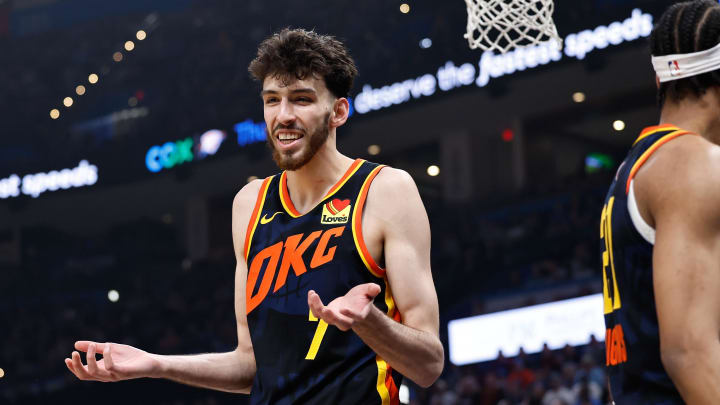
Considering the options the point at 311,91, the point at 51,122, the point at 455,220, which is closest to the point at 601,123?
the point at 455,220

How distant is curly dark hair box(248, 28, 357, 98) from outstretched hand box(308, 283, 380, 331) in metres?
0.99

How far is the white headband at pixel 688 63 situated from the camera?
2.47 m

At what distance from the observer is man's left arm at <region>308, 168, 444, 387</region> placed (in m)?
2.80

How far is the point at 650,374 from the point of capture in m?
2.40

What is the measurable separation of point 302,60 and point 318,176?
413 mm

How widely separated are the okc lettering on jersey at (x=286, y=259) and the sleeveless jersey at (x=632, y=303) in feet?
3.26

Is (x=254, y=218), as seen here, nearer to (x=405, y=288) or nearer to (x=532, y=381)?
(x=405, y=288)

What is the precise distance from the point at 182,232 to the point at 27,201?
4088 millimetres

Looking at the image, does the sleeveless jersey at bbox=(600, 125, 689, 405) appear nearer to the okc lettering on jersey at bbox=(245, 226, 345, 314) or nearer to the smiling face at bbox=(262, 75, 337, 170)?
the okc lettering on jersey at bbox=(245, 226, 345, 314)

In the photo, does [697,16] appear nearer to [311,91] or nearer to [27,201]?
[311,91]

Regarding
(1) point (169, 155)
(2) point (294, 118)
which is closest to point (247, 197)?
(2) point (294, 118)

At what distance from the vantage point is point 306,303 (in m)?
3.14

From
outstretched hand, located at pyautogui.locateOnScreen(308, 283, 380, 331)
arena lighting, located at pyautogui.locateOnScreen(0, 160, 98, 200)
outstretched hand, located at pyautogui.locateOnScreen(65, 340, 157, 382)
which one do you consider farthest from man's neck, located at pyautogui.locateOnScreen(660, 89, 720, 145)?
arena lighting, located at pyautogui.locateOnScreen(0, 160, 98, 200)

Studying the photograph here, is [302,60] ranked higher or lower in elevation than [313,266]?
higher
